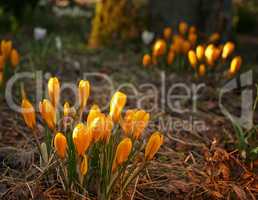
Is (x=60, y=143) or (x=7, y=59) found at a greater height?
(x=7, y=59)

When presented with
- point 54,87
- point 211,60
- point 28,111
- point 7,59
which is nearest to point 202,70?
point 211,60

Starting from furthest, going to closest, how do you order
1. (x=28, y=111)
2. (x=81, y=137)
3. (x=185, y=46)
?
(x=185, y=46) → (x=28, y=111) → (x=81, y=137)

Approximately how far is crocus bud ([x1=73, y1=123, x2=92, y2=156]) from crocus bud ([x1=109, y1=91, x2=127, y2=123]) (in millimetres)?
184

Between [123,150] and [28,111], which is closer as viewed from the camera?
[123,150]

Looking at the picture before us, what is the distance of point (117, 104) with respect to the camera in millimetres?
1848

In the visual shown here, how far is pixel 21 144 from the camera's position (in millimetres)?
2500

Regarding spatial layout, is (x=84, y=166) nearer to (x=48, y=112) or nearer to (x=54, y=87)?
(x=48, y=112)

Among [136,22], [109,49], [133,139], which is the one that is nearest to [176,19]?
[136,22]

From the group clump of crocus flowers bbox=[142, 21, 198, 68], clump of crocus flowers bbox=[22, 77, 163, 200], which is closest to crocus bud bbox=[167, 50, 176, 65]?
clump of crocus flowers bbox=[142, 21, 198, 68]

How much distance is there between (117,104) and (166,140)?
3.00ft

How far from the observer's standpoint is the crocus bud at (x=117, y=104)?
1.82 meters

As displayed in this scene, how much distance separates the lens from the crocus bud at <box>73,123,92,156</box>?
169 cm

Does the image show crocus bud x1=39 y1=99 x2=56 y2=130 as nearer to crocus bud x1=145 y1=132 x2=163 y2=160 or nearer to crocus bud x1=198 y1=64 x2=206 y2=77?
crocus bud x1=145 y1=132 x2=163 y2=160

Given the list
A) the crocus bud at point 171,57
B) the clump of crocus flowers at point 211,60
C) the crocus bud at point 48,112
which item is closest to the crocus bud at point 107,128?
the crocus bud at point 48,112
